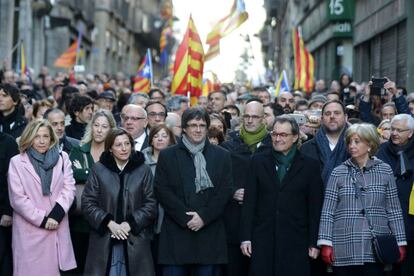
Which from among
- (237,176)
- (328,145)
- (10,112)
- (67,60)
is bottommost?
(237,176)

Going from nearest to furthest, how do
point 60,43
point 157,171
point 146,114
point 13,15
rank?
point 157,171
point 146,114
point 13,15
point 60,43

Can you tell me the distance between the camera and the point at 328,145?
8.76 metres

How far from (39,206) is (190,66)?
22.3 feet

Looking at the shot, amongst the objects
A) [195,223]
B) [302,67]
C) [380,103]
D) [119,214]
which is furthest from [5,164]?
[302,67]

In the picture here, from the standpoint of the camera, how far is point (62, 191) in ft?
28.3

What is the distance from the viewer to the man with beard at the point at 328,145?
28.1 ft

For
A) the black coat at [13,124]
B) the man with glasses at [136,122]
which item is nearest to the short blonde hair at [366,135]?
the man with glasses at [136,122]

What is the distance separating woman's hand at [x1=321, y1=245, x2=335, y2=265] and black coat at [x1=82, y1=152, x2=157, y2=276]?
1590mm

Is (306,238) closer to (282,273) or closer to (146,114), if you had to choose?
(282,273)

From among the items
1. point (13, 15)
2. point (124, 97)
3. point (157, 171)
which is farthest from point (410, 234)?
point (13, 15)

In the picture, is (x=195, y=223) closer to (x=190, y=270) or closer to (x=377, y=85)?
(x=190, y=270)

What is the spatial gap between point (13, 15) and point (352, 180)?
23.5 metres

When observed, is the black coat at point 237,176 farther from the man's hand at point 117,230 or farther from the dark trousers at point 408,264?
the dark trousers at point 408,264

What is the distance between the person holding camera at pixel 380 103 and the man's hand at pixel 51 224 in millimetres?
3977
